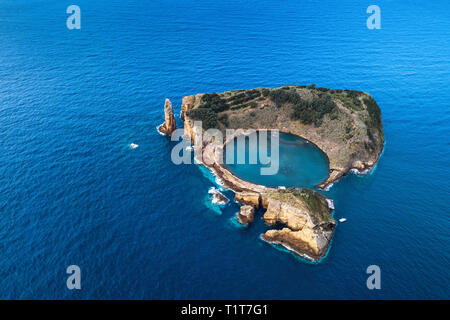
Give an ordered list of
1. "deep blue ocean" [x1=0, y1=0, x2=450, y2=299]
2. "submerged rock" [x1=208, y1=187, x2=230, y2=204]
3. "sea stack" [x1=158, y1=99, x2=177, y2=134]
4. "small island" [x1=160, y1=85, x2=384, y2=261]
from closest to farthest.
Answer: "deep blue ocean" [x1=0, y1=0, x2=450, y2=299] < "small island" [x1=160, y1=85, x2=384, y2=261] < "submerged rock" [x1=208, y1=187, x2=230, y2=204] < "sea stack" [x1=158, y1=99, x2=177, y2=134]

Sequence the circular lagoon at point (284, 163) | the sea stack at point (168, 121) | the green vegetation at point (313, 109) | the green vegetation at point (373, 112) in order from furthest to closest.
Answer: the green vegetation at point (313, 109) → the green vegetation at point (373, 112) → the sea stack at point (168, 121) → the circular lagoon at point (284, 163)

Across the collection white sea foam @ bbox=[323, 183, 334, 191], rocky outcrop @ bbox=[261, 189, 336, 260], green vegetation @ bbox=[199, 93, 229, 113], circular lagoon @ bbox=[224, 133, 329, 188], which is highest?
green vegetation @ bbox=[199, 93, 229, 113]

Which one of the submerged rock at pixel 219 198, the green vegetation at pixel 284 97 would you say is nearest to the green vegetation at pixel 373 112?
the green vegetation at pixel 284 97

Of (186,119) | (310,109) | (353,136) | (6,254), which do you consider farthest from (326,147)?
(6,254)

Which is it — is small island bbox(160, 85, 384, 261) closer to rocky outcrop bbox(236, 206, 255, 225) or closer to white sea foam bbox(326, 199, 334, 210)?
white sea foam bbox(326, 199, 334, 210)

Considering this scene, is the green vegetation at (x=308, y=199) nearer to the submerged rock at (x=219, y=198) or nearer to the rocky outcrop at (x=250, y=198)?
the rocky outcrop at (x=250, y=198)

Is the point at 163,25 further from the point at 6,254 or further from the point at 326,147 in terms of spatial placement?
the point at 6,254

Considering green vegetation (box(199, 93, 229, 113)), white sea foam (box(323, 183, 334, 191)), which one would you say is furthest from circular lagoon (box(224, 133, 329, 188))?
green vegetation (box(199, 93, 229, 113))
